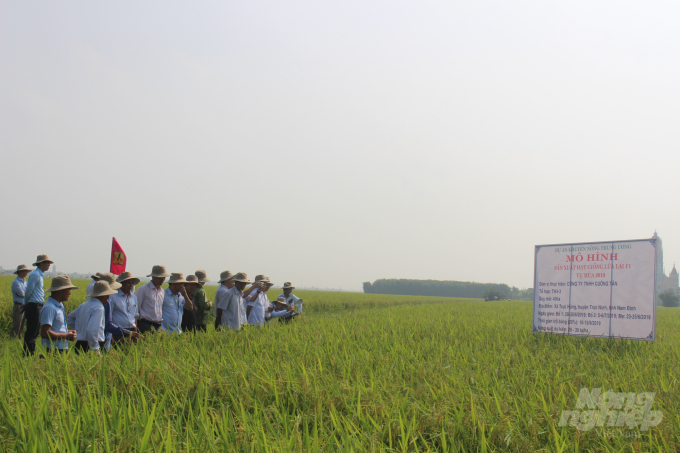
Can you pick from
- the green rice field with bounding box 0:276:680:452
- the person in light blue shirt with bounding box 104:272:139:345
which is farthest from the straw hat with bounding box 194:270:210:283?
the green rice field with bounding box 0:276:680:452

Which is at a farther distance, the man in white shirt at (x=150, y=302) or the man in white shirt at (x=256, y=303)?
the man in white shirt at (x=256, y=303)

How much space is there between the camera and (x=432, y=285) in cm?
13550

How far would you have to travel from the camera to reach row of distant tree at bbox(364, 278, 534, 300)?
13312cm

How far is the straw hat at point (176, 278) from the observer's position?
7057 millimetres

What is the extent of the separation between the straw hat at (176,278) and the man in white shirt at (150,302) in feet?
0.50

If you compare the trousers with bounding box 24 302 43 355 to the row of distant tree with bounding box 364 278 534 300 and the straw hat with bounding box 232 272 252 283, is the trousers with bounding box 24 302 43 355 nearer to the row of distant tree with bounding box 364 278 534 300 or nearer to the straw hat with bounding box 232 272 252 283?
the straw hat with bounding box 232 272 252 283

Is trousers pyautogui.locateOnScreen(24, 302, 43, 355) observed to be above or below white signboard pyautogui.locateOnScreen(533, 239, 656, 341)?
below

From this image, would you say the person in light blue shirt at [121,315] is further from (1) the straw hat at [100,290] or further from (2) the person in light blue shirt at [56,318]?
(1) the straw hat at [100,290]

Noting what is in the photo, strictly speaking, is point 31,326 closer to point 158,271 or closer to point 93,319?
point 158,271

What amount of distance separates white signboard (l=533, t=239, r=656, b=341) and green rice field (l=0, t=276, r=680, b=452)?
67.4 inches

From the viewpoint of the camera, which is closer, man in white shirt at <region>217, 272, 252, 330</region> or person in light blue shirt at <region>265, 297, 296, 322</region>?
man in white shirt at <region>217, 272, 252, 330</region>

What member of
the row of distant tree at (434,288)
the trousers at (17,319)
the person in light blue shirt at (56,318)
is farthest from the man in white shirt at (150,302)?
the row of distant tree at (434,288)

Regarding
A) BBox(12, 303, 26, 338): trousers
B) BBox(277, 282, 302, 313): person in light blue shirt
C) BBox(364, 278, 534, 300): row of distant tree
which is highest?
BBox(277, 282, 302, 313): person in light blue shirt

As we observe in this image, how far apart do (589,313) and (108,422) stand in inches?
318
